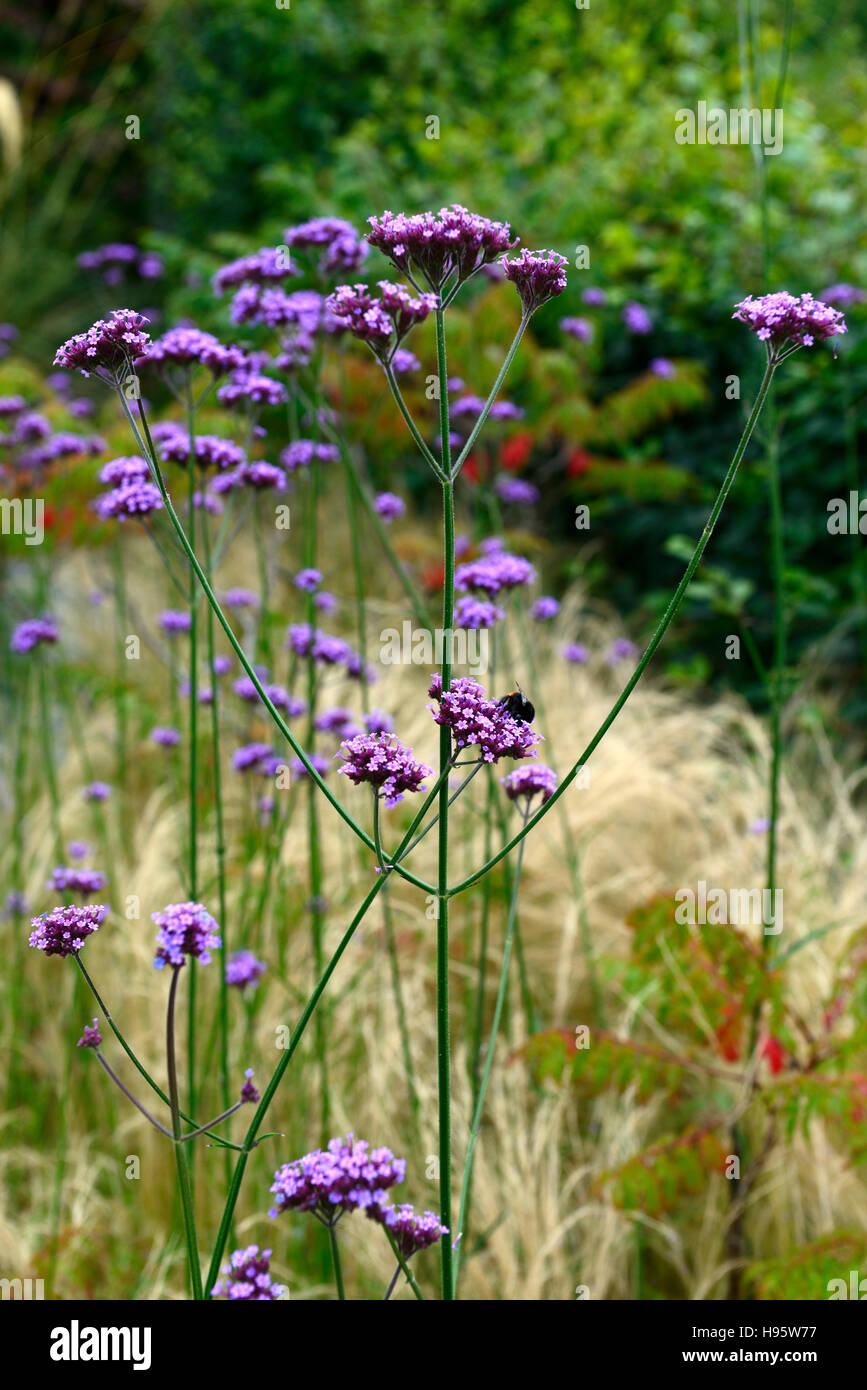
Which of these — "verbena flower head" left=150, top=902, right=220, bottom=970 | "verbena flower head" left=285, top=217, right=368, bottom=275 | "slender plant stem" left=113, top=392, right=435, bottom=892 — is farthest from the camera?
"verbena flower head" left=285, top=217, right=368, bottom=275

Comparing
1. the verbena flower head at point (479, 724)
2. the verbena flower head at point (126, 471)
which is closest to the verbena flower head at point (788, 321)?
the verbena flower head at point (479, 724)

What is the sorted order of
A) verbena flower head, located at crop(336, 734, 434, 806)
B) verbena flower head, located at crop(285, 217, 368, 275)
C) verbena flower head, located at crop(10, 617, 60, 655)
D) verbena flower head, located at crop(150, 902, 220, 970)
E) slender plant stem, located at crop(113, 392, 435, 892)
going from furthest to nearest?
verbena flower head, located at crop(10, 617, 60, 655), verbena flower head, located at crop(285, 217, 368, 275), verbena flower head, located at crop(150, 902, 220, 970), verbena flower head, located at crop(336, 734, 434, 806), slender plant stem, located at crop(113, 392, 435, 892)

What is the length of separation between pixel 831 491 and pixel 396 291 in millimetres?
4606

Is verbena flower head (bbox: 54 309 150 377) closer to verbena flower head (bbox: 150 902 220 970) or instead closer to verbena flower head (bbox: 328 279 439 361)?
verbena flower head (bbox: 328 279 439 361)

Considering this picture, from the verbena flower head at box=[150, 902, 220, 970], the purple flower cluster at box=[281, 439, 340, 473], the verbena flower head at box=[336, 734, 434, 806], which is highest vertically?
the purple flower cluster at box=[281, 439, 340, 473]

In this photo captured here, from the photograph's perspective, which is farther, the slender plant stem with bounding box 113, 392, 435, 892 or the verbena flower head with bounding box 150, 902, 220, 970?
the verbena flower head with bounding box 150, 902, 220, 970

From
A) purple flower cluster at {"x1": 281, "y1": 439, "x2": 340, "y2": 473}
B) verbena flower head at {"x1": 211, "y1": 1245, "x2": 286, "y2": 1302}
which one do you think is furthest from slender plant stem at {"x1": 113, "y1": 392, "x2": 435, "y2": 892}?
purple flower cluster at {"x1": 281, "y1": 439, "x2": 340, "y2": 473}

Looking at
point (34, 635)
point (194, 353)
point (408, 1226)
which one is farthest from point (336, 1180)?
point (34, 635)

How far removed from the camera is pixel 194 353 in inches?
72.0

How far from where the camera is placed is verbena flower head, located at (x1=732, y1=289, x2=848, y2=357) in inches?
47.1

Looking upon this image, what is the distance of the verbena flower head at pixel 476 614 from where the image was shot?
193cm

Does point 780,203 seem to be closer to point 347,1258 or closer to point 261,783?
point 261,783

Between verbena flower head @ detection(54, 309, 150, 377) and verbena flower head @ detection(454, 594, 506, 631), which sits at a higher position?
verbena flower head @ detection(54, 309, 150, 377)

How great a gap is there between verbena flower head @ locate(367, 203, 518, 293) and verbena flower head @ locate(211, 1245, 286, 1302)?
1040 mm
